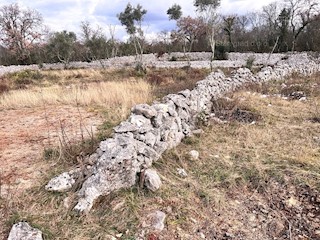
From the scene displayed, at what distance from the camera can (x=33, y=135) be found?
460 cm

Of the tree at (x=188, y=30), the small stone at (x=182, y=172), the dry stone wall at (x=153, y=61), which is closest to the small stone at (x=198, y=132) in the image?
the small stone at (x=182, y=172)

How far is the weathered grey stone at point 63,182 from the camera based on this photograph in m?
2.83

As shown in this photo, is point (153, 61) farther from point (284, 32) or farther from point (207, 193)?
point (207, 193)

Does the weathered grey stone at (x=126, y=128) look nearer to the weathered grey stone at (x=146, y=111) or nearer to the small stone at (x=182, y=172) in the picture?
the weathered grey stone at (x=146, y=111)

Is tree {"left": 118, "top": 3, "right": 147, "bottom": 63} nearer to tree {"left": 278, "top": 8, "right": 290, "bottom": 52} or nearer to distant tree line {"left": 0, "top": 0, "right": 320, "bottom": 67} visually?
distant tree line {"left": 0, "top": 0, "right": 320, "bottom": 67}

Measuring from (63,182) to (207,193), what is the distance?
1.44 metres

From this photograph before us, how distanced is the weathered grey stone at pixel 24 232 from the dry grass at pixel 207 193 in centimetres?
9

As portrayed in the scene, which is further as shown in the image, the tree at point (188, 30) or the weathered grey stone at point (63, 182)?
the tree at point (188, 30)

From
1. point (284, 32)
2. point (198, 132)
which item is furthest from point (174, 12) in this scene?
point (198, 132)

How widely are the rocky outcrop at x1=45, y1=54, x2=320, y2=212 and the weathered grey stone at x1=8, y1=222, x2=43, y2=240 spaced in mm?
403

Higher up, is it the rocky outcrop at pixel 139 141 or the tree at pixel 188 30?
the tree at pixel 188 30

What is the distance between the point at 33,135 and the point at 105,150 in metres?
2.14

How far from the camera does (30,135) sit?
15.1ft

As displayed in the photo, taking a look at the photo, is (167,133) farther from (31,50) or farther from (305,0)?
(31,50)
